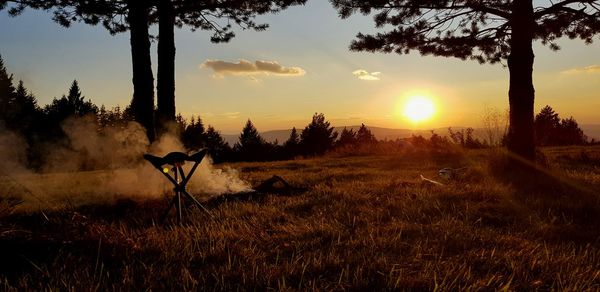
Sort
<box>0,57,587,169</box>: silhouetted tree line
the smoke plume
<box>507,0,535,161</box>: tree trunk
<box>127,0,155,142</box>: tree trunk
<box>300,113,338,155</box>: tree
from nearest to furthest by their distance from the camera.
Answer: the smoke plume → <box>127,0,155,142</box>: tree trunk → <box>507,0,535,161</box>: tree trunk → <box>0,57,587,169</box>: silhouetted tree line → <box>300,113,338,155</box>: tree

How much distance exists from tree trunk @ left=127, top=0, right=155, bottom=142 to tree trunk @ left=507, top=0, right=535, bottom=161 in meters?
6.88

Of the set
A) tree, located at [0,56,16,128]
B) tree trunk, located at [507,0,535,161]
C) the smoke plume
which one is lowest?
the smoke plume

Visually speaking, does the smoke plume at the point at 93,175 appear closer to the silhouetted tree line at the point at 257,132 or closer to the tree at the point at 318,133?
the silhouetted tree line at the point at 257,132

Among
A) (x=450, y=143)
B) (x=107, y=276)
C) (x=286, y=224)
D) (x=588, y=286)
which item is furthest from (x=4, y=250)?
(x=450, y=143)

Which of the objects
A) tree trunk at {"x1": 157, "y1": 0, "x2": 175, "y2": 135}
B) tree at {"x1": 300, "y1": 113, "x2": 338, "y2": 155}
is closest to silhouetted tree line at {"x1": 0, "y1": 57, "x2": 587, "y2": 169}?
tree at {"x1": 300, "y1": 113, "x2": 338, "y2": 155}

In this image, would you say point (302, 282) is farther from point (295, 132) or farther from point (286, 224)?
point (295, 132)

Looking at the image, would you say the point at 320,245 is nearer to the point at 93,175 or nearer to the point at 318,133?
the point at 93,175

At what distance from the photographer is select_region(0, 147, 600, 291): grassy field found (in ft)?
9.82

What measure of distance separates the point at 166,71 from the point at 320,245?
6750 mm

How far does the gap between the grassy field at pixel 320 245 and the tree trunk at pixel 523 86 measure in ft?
8.53

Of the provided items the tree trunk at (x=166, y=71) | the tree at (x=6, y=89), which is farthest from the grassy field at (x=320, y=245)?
the tree at (x=6, y=89)

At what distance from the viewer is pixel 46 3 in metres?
10.2

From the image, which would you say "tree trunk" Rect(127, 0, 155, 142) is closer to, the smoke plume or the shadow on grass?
the smoke plume

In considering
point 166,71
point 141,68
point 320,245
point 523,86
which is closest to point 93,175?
point 141,68
